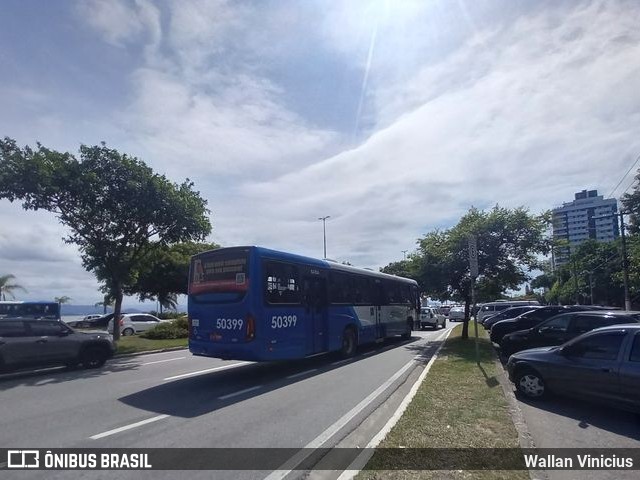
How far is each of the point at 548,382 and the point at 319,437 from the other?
4.68 m

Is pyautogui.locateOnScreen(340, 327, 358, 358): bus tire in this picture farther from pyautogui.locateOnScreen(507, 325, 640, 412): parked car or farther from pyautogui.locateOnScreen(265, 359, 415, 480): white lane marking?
pyautogui.locateOnScreen(507, 325, 640, 412): parked car

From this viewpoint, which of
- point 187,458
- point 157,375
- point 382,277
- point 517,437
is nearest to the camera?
point 187,458

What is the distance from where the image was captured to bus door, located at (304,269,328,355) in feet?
41.5

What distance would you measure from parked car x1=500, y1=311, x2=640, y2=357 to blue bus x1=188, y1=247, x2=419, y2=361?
220 inches

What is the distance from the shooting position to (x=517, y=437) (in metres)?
6.04

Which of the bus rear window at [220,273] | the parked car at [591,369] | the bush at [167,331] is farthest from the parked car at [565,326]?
the bush at [167,331]

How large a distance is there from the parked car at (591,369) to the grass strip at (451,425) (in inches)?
29.1

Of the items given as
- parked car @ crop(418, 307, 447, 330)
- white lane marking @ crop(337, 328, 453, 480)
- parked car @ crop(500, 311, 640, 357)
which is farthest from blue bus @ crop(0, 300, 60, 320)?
parked car @ crop(418, 307, 447, 330)

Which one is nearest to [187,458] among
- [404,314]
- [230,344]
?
[230,344]

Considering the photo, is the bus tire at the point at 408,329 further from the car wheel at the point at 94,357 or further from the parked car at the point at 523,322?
the car wheel at the point at 94,357

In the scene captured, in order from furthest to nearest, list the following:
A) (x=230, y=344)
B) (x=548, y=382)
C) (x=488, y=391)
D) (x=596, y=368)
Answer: (x=230, y=344), (x=488, y=391), (x=548, y=382), (x=596, y=368)

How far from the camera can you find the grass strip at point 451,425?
487 centimetres

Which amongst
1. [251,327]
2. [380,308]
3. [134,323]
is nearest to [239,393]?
[251,327]

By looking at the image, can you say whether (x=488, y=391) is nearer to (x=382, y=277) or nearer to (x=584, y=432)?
(x=584, y=432)
